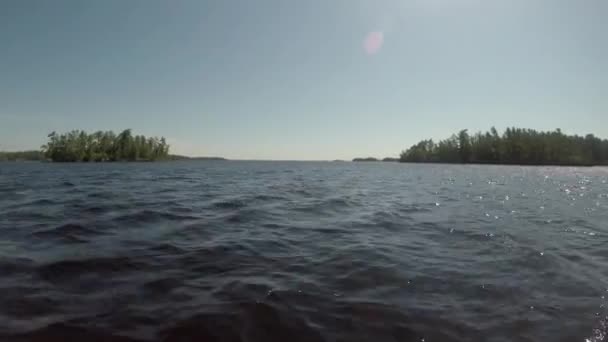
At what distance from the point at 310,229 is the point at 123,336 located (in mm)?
5935

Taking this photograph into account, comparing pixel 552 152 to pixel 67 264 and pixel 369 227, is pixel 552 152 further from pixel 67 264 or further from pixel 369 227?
pixel 67 264

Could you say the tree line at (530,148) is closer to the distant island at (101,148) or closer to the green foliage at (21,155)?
the distant island at (101,148)

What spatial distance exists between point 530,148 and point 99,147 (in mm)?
162840

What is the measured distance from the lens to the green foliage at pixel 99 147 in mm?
94562

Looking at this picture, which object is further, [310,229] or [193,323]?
[310,229]

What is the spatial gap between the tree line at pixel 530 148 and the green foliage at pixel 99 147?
13831cm

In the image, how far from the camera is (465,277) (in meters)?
5.20

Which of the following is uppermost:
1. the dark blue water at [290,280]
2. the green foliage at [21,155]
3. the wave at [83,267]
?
the green foliage at [21,155]

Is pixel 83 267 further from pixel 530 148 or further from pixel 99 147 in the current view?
pixel 530 148

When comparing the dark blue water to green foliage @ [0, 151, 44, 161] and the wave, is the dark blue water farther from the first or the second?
green foliage @ [0, 151, 44, 161]

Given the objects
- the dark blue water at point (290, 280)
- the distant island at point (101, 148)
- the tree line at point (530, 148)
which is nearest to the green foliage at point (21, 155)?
the distant island at point (101, 148)

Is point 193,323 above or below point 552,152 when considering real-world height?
below

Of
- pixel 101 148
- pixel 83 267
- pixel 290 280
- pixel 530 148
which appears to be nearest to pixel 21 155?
pixel 101 148

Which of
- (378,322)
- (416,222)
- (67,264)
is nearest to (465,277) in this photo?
(378,322)
